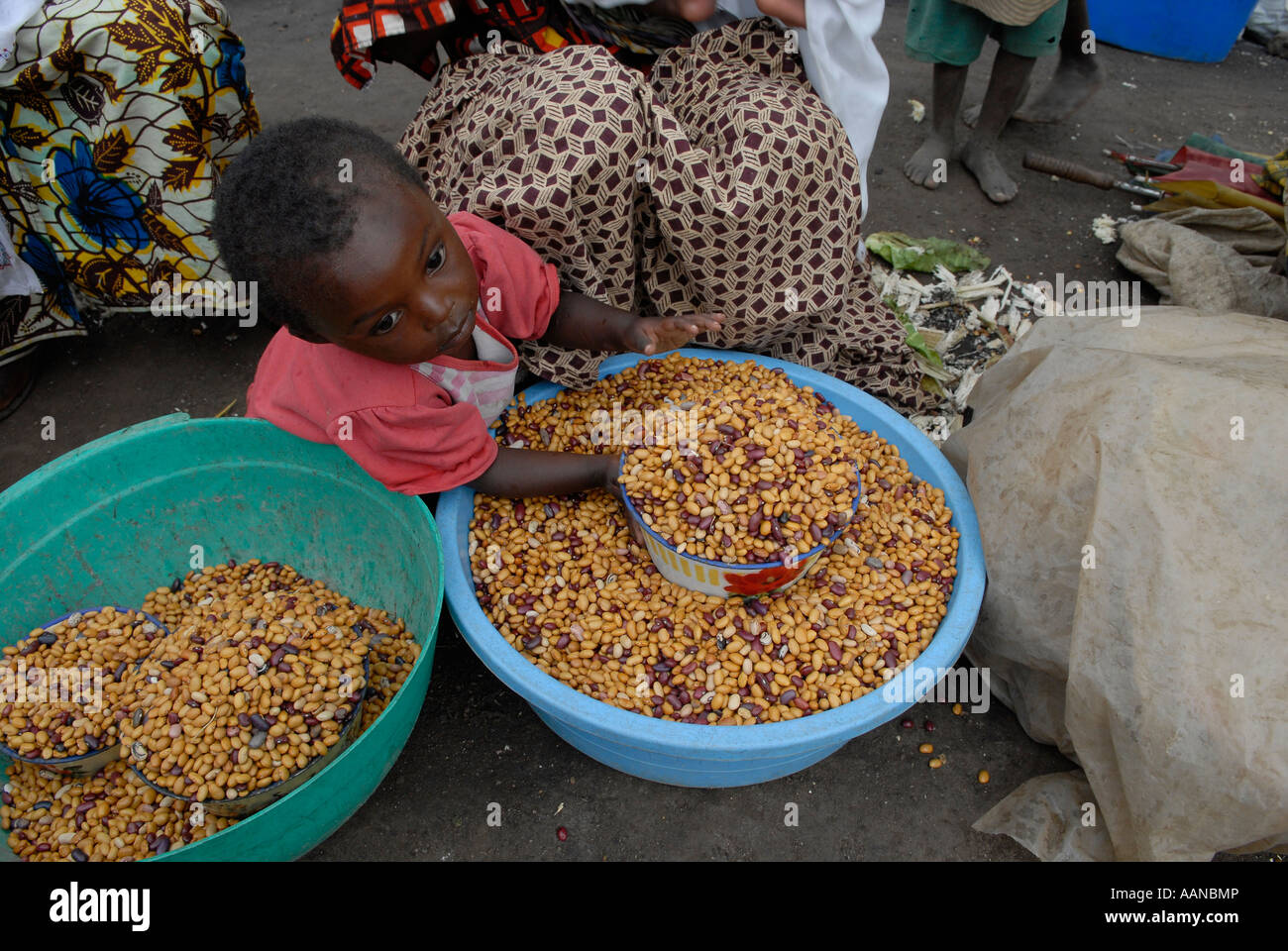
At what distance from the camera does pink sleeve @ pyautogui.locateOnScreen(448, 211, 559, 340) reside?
2.02m

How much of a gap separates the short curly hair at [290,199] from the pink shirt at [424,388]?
0.20 metres

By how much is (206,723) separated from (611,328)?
132cm

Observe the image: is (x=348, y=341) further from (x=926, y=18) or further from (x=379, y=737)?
(x=926, y=18)

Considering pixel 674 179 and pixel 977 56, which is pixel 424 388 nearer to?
pixel 674 179

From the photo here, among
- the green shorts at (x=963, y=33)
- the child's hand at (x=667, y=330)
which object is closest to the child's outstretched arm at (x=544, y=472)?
the child's hand at (x=667, y=330)

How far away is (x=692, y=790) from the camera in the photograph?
2.06 meters

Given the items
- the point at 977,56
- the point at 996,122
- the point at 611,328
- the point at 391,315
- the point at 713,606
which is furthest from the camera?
the point at 996,122

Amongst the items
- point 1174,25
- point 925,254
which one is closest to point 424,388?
point 925,254

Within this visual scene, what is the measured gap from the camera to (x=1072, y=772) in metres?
1.98

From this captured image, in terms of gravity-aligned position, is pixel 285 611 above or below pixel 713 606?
below

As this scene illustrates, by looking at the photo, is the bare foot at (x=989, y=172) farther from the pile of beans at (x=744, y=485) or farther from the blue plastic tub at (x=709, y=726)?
the pile of beans at (x=744, y=485)

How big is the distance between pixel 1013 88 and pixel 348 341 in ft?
10.9

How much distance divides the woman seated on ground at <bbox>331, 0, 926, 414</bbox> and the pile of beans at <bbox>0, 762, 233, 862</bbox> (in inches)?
54.7

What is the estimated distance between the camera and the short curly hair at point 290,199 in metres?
1.48
